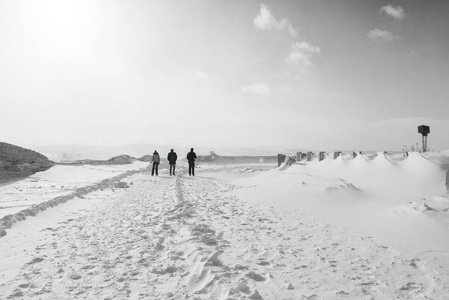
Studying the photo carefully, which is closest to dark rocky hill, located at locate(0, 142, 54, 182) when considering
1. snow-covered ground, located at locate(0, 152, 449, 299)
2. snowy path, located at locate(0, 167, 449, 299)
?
snow-covered ground, located at locate(0, 152, 449, 299)

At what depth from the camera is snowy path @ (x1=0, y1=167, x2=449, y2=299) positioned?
307 centimetres

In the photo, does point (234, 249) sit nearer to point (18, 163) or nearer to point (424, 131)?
point (424, 131)

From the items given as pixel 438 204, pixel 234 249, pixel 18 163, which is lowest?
pixel 234 249

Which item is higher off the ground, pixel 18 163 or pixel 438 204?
pixel 18 163

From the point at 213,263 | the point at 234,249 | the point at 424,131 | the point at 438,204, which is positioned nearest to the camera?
the point at 213,263

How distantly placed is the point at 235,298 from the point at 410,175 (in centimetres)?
898

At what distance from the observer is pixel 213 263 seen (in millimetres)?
3729

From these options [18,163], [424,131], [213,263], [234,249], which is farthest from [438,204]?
[18,163]

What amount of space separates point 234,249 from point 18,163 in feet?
61.0

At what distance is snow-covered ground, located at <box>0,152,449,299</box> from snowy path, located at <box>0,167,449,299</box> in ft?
0.05

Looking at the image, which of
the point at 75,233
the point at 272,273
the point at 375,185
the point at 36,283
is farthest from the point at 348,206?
the point at 36,283

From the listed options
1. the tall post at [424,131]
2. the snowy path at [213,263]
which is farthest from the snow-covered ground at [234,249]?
the tall post at [424,131]

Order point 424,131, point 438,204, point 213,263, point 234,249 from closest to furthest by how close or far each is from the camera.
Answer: point 213,263 → point 234,249 → point 438,204 → point 424,131

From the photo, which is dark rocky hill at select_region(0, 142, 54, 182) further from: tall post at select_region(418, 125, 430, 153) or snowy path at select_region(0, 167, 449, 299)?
tall post at select_region(418, 125, 430, 153)
